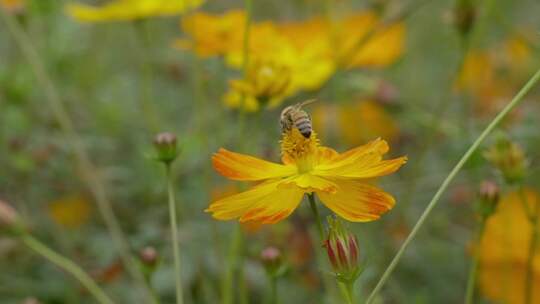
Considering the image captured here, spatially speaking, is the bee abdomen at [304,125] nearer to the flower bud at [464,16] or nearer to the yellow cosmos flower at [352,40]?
the flower bud at [464,16]

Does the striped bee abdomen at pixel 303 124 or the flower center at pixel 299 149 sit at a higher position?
the striped bee abdomen at pixel 303 124

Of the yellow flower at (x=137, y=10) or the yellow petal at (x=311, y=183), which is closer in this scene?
the yellow petal at (x=311, y=183)

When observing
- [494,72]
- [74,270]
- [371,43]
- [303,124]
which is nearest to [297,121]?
[303,124]

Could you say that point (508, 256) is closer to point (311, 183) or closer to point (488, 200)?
point (488, 200)

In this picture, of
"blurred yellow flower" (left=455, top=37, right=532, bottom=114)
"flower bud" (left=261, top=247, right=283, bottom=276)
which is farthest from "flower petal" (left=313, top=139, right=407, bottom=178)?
"blurred yellow flower" (left=455, top=37, right=532, bottom=114)

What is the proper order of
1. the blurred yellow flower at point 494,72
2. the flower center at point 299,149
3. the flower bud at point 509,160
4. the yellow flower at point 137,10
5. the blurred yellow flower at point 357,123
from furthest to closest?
the blurred yellow flower at point 494,72 < the blurred yellow flower at point 357,123 < the yellow flower at point 137,10 < the flower bud at point 509,160 < the flower center at point 299,149

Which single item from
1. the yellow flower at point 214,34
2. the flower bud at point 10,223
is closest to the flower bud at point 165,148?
the flower bud at point 10,223
